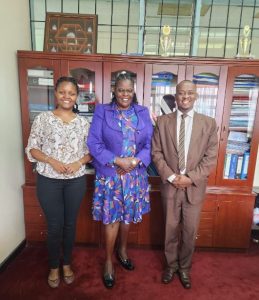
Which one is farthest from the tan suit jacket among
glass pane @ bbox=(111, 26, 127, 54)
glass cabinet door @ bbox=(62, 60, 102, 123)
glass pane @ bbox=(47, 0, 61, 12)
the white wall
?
glass pane @ bbox=(47, 0, 61, 12)

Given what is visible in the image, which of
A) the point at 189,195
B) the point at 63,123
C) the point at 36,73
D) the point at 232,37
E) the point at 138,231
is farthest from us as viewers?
the point at 232,37

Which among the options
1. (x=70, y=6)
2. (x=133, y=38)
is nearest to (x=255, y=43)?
(x=133, y=38)

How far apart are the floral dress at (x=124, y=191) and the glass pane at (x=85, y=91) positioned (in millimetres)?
532

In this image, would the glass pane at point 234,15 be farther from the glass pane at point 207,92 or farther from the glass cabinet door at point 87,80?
the glass cabinet door at point 87,80

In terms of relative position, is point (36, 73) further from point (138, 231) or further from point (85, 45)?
point (138, 231)

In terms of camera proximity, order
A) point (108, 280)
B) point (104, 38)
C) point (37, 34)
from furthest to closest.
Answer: point (104, 38) < point (37, 34) < point (108, 280)

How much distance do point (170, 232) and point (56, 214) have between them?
2.81ft

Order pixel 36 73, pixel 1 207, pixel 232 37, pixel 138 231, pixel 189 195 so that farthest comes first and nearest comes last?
pixel 232 37
pixel 138 231
pixel 36 73
pixel 1 207
pixel 189 195

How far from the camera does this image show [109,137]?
167 cm

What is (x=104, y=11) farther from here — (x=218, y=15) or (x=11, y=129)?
(x=11, y=129)

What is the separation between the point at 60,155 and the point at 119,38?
6.33 feet

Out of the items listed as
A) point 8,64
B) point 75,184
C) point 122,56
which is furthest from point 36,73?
point 75,184

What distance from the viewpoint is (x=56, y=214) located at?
1.62 meters

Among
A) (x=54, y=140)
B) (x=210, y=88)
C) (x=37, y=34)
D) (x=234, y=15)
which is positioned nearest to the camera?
(x=54, y=140)
